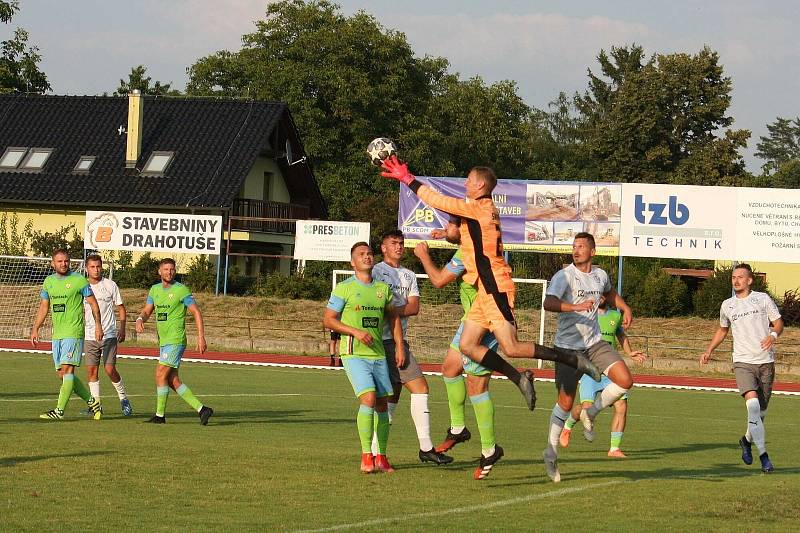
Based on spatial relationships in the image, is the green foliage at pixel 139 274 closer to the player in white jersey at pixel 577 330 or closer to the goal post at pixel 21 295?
the goal post at pixel 21 295

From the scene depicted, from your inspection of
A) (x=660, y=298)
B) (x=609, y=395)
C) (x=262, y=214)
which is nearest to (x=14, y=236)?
(x=262, y=214)

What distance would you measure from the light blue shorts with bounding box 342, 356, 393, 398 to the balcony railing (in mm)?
42568

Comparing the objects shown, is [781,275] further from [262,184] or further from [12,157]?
[12,157]

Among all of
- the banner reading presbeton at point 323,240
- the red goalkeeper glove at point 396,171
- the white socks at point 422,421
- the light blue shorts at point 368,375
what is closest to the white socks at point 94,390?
the white socks at point 422,421

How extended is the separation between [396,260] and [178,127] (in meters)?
45.8

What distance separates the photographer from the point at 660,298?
40.6 metres

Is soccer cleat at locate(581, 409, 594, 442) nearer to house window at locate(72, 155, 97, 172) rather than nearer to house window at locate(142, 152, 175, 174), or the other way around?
house window at locate(142, 152, 175, 174)

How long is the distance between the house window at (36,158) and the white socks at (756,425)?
4686 centimetres

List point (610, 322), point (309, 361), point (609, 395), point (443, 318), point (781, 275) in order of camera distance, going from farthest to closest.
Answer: point (781, 275) → point (443, 318) → point (309, 361) → point (610, 322) → point (609, 395)

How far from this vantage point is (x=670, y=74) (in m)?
74.7

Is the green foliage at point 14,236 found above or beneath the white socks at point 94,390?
above

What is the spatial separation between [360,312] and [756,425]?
4.63 meters

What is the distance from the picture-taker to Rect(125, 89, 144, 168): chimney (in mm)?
55500

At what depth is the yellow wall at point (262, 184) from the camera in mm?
58031
